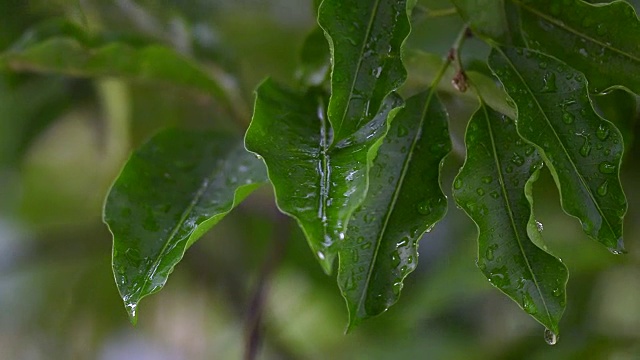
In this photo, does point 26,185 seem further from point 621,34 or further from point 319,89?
point 621,34

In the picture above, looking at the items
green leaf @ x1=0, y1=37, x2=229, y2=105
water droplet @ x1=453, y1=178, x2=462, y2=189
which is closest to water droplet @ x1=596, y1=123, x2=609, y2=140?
water droplet @ x1=453, y1=178, x2=462, y2=189

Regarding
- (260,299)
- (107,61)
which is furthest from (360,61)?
(260,299)

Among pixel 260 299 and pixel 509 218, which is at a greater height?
pixel 509 218

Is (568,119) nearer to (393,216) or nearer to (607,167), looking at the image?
(607,167)

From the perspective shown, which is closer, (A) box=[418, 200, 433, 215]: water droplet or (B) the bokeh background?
(A) box=[418, 200, 433, 215]: water droplet

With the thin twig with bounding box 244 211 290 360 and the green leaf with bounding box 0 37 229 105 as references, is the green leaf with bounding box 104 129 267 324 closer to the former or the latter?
the green leaf with bounding box 0 37 229 105

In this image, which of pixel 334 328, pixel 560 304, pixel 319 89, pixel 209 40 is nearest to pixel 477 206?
pixel 560 304
